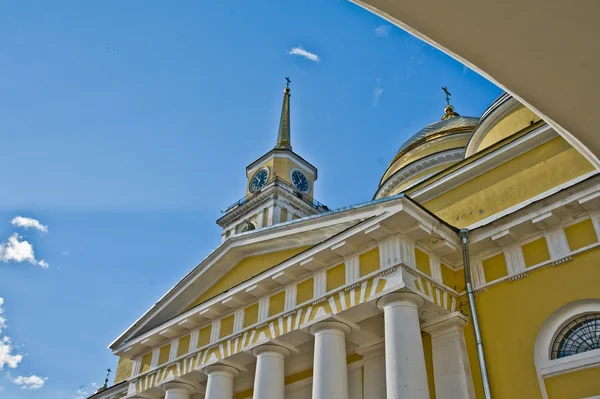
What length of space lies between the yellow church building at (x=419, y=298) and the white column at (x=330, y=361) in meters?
0.02

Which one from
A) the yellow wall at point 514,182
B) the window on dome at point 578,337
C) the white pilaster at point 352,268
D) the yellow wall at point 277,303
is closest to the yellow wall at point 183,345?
the yellow wall at point 277,303

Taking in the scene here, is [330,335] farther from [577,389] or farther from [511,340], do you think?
[577,389]

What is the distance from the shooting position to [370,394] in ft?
34.2

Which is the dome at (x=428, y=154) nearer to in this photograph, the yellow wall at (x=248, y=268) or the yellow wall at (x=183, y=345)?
the yellow wall at (x=248, y=268)

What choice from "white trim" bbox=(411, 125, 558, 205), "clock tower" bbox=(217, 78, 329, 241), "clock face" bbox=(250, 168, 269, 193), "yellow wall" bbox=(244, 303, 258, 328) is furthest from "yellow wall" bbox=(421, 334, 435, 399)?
"clock face" bbox=(250, 168, 269, 193)

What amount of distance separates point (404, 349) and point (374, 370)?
229 cm

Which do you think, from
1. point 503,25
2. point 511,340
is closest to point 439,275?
point 511,340

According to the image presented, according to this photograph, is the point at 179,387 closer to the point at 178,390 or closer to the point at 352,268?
the point at 178,390

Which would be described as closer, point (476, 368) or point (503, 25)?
point (503, 25)

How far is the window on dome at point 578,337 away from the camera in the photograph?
27.0ft

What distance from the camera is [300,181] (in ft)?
135

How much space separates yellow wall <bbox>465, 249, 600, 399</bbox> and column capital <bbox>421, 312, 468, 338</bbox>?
0.77ft

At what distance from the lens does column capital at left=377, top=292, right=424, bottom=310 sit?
9047 millimetres

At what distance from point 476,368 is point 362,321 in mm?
2129
